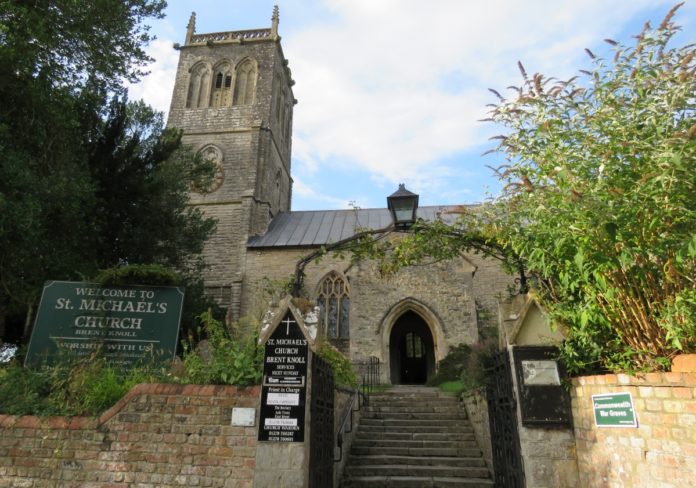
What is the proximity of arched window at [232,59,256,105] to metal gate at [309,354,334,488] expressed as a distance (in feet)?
71.4

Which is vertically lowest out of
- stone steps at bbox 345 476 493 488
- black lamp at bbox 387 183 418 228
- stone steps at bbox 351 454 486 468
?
stone steps at bbox 345 476 493 488

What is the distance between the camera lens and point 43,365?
696 cm

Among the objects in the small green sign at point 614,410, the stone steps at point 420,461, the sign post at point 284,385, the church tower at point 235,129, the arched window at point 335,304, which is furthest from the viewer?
the church tower at point 235,129

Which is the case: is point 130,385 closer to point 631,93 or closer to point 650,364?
point 650,364

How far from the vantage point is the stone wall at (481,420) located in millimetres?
7095

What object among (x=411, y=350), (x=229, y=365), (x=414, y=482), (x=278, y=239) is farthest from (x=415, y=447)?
(x=278, y=239)

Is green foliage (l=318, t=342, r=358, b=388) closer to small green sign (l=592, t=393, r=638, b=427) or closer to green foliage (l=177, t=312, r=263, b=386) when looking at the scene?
green foliage (l=177, t=312, r=263, b=386)

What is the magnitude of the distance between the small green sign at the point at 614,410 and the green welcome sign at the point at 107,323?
20.5 ft

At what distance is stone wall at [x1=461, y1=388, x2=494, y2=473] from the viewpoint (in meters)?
7.09

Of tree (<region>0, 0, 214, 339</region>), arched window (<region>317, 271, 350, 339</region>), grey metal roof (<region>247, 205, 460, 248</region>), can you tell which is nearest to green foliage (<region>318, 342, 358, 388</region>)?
tree (<region>0, 0, 214, 339</region>)

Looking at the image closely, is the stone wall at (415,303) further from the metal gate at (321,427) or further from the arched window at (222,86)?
the arched window at (222,86)

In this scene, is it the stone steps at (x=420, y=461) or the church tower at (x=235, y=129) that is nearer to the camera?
the stone steps at (x=420, y=461)

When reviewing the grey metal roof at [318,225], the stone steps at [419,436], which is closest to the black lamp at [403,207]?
the stone steps at [419,436]

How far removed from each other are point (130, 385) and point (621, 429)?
6.14 meters
